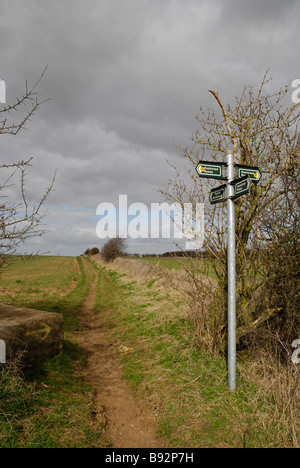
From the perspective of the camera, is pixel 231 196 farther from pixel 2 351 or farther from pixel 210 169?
pixel 2 351

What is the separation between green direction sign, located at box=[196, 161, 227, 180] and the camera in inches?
180

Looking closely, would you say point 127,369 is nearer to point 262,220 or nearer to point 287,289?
point 287,289

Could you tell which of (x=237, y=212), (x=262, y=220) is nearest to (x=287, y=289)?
(x=262, y=220)

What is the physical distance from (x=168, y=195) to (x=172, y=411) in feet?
13.1

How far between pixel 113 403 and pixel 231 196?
13.7 feet

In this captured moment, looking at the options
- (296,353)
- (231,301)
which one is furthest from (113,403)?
(296,353)

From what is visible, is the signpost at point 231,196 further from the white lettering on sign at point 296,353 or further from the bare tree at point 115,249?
the bare tree at point 115,249

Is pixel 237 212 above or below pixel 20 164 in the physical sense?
below

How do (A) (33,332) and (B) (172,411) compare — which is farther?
(A) (33,332)

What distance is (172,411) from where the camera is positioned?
14.2ft

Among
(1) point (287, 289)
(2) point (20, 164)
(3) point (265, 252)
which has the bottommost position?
(1) point (287, 289)

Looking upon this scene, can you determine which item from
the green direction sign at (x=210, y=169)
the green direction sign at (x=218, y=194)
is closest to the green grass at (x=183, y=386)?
the green direction sign at (x=218, y=194)

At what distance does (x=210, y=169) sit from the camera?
15.1 feet
